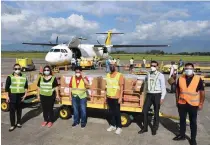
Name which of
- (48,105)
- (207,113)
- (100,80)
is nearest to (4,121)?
(48,105)

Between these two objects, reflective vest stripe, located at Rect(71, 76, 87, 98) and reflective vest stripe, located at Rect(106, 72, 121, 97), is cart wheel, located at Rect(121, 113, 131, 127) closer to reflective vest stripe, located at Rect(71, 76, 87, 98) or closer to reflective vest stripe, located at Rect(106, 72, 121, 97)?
reflective vest stripe, located at Rect(106, 72, 121, 97)

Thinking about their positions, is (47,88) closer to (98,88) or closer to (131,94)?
(98,88)

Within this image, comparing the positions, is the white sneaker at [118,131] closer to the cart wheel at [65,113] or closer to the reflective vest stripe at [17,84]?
the cart wheel at [65,113]

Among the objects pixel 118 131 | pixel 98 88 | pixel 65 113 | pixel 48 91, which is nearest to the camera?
pixel 118 131

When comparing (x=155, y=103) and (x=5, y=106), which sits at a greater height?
(x=155, y=103)

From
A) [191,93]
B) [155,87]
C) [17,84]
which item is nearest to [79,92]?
[17,84]

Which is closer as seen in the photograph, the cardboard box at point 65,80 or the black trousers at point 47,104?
the black trousers at point 47,104

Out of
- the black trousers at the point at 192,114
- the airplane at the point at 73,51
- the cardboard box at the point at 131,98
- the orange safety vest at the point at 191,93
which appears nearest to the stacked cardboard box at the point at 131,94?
the cardboard box at the point at 131,98

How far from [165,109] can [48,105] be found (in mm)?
4437

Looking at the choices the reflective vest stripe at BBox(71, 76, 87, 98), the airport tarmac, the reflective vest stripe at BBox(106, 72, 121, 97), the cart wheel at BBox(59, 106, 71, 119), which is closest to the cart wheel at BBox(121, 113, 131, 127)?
the airport tarmac

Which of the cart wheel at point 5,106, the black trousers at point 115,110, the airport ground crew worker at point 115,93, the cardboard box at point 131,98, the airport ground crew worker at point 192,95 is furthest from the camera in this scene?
the cart wheel at point 5,106

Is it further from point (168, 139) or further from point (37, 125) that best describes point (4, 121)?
point (168, 139)

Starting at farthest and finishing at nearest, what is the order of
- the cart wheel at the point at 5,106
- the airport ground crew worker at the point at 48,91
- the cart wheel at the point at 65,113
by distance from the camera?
the cart wheel at the point at 5,106, the cart wheel at the point at 65,113, the airport ground crew worker at the point at 48,91

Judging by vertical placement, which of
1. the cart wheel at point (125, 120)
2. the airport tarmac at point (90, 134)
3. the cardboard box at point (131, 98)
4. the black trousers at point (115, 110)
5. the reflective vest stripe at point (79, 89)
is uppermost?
the reflective vest stripe at point (79, 89)
